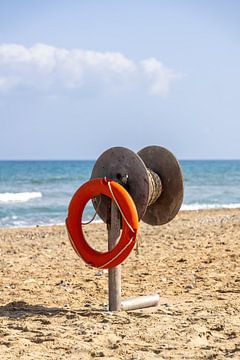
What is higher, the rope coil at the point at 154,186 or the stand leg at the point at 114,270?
the rope coil at the point at 154,186

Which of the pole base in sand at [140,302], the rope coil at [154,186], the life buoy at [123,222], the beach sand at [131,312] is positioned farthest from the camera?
the rope coil at [154,186]

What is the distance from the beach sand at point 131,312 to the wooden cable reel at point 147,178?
36.6 inches

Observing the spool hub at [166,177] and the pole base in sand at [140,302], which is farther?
the spool hub at [166,177]

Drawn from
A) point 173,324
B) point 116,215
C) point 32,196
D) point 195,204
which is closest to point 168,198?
point 116,215

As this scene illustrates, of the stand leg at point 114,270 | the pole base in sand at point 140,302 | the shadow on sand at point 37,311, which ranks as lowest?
the shadow on sand at point 37,311

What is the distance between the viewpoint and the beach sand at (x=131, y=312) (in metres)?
4.86

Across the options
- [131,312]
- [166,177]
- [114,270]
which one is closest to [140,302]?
[131,312]

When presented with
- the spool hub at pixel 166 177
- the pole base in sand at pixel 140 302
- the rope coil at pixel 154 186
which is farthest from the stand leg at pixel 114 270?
the spool hub at pixel 166 177

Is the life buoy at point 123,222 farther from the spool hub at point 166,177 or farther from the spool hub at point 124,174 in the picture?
the spool hub at point 166,177

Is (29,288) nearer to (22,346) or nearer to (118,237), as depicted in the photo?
(118,237)

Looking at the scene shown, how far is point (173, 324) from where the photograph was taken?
17.9 feet

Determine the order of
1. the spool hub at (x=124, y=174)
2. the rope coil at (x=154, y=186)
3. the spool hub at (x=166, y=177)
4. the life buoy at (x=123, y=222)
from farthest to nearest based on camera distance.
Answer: the spool hub at (x=166, y=177) < the rope coil at (x=154, y=186) < the spool hub at (x=124, y=174) < the life buoy at (x=123, y=222)

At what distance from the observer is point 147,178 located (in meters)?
5.90

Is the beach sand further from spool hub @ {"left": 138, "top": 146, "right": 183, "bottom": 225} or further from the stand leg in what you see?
spool hub @ {"left": 138, "top": 146, "right": 183, "bottom": 225}
